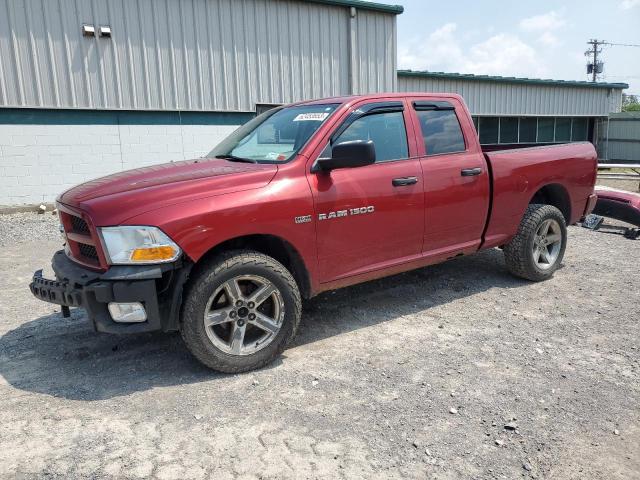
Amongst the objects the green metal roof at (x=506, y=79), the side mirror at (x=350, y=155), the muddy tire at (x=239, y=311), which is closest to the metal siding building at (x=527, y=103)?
the green metal roof at (x=506, y=79)

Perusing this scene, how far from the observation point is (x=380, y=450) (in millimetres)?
2785

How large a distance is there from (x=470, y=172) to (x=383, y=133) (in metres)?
1.00

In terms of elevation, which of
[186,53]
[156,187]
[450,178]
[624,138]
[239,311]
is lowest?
[239,311]

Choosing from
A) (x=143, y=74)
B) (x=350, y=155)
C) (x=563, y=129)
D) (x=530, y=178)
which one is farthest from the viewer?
(x=563, y=129)

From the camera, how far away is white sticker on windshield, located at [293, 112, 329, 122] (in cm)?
422

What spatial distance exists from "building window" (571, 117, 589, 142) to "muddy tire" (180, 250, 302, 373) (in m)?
27.0

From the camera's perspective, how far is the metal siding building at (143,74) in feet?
33.5

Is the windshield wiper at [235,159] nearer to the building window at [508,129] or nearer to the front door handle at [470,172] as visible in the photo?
the front door handle at [470,172]

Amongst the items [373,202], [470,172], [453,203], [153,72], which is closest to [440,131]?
[470,172]

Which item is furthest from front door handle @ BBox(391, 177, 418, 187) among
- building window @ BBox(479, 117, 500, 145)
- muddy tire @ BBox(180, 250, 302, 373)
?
building window @ BBox(479, 117, 500, 145)

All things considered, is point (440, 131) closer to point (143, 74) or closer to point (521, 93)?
point (143, 74)

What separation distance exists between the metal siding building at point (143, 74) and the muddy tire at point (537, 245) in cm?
839

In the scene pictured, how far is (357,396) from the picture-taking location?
11.0ft

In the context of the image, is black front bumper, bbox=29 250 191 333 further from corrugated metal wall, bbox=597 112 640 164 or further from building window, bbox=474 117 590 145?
corrugated metal wall, bbox=597 112 640 164
